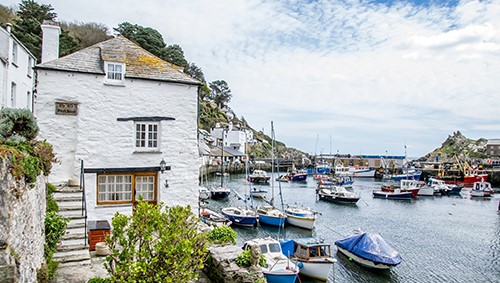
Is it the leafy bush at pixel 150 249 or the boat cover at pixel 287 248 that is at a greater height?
the leafy bush at pixel 150 249

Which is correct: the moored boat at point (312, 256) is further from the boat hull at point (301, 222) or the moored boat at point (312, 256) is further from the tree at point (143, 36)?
the tree at point (143, 36)

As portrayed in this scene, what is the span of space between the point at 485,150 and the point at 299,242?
116 m

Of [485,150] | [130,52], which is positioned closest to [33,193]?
[130,52]

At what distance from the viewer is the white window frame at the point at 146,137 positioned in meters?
13.5

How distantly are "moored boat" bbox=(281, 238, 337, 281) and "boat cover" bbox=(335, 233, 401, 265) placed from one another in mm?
2854

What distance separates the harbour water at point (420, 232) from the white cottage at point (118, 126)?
11.0m

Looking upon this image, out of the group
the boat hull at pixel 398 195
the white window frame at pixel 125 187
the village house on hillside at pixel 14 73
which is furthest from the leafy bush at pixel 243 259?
the boat hull at pixel 398 195

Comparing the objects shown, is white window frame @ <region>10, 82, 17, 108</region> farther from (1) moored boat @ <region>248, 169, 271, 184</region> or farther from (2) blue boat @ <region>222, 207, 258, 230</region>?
(1) moored boat @ <region>248, 169, 271, 184</region>

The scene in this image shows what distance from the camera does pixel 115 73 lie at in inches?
524

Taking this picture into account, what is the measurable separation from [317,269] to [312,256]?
778 millimetres

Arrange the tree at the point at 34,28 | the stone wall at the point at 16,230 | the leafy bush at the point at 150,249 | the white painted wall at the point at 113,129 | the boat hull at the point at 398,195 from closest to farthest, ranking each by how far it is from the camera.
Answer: the stone wall at the point at 16,230 < the leafy bush at the point at 150,249 < the white painted wall at the point at 113,129 < the tree at the point at 34,28 < the boat hull at the point at 398,195

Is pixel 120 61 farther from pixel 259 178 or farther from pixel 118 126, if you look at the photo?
pixel 259 178

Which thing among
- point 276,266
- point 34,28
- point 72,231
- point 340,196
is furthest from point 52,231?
point 340,196

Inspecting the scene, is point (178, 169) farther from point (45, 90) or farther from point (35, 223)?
point (35, 223)
